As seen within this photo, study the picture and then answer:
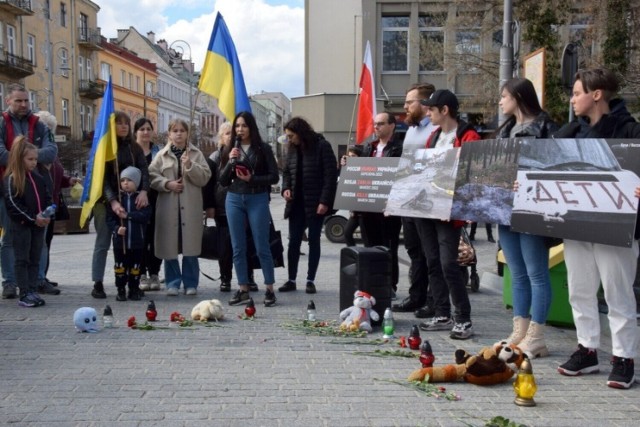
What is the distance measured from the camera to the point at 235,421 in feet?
12.6

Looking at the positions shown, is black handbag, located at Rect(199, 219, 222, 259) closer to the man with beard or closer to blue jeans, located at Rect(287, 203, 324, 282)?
blue jeans, located at Rect(287, 203, 324, 282)

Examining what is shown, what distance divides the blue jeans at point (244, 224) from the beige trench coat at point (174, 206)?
72 centimetres

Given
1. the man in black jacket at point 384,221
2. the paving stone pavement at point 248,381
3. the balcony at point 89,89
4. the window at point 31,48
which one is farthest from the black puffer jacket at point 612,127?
the balcony at point 89,89

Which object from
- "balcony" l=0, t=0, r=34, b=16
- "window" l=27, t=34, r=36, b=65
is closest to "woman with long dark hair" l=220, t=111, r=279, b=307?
"balcony" l=0, t=0, r=34, b=16

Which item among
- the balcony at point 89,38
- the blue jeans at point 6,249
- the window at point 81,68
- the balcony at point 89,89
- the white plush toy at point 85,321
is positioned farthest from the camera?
the window at point 81,68

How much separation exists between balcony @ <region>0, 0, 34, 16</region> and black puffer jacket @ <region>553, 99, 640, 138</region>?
47.9 metres

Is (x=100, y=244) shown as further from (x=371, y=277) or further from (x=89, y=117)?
(x=89, y=117)

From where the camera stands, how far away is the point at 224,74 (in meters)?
7.78

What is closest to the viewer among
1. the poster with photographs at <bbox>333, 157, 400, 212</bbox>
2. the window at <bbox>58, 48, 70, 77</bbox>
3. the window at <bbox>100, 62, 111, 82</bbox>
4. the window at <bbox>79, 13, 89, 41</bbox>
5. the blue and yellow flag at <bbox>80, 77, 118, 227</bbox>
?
the poster with photographs at <bbox>333, 157, 400, 212</bbox>

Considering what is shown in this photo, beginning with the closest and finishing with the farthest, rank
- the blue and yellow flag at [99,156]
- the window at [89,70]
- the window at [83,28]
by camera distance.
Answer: the blue and yellow flag at [99,156], the window at [83,28], the window at [89,70]

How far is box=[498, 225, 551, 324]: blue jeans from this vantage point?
5.15 metres

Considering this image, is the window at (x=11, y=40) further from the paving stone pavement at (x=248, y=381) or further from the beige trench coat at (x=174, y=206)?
the paving stone pavement at (x=248, y=381)

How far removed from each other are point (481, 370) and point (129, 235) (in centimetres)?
455

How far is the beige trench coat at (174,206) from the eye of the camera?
8062mm
